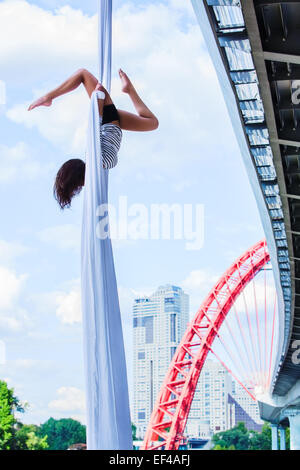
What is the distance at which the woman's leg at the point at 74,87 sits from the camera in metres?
5.57

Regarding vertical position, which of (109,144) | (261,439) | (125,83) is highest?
(125,83)

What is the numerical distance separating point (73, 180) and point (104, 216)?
444 mm

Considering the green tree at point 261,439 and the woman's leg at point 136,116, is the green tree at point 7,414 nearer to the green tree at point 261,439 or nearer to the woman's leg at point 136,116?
the woman's leg at point 136,116

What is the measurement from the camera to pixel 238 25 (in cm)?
793

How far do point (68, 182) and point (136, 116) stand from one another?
772 millimetres

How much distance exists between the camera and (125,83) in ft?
19.2

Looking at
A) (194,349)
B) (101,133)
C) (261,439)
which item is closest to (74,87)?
(101,133)

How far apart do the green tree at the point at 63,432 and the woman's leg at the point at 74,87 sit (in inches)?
3244

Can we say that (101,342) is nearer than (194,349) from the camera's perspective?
Yes

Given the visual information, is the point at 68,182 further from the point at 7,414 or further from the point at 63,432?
the point at 63,432

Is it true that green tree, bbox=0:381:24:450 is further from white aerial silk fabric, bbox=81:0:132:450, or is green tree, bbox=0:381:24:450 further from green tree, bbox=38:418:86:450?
white aerial silk fabric, bbox=81:0:132:450

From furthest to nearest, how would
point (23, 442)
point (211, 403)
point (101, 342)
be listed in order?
point (211, 403) → point (23, 442) → point (101, 342)

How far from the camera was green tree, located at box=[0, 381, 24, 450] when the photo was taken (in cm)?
4822
